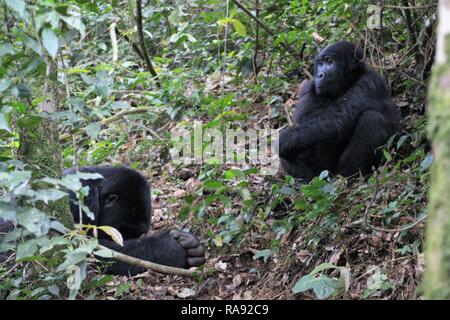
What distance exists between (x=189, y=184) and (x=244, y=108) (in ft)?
4.29

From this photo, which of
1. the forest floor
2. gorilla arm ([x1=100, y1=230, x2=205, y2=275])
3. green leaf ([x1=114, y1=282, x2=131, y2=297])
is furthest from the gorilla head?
green leaf ([x1=114, y1=282, x2=131, y2=297])

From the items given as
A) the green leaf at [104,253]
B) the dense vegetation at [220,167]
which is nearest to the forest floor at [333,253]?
the dense vegetation at [220,167]

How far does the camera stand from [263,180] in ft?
21.6

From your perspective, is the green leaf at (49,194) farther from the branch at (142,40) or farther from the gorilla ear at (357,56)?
the branch at (142,40)

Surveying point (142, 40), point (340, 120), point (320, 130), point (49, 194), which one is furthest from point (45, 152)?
point (142, 40)

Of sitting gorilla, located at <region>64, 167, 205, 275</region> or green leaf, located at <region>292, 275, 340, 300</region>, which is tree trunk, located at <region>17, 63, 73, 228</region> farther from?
green leaf, located at <region>292, 275, 340, 300</region>

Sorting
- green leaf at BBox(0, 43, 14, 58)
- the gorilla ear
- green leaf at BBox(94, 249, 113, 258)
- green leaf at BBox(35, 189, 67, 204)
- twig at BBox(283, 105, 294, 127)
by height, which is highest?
green leaf at BBox(0, 43, 14, 58)

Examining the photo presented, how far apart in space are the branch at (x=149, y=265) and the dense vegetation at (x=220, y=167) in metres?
0.11

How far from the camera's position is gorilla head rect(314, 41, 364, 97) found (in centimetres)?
675

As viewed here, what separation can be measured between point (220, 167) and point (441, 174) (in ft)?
16.3

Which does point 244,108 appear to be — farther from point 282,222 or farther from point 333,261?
point 333,261

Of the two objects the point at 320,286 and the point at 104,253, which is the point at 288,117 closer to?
the point at 320,286

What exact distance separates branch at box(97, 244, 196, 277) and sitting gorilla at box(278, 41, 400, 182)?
2.14m

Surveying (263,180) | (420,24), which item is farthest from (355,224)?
(420,24)
